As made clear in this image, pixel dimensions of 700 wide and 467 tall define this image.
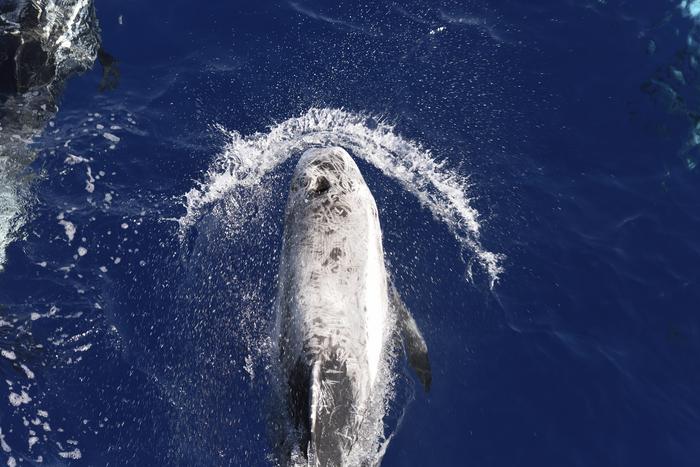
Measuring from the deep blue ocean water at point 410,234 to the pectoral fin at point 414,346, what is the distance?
0.42m

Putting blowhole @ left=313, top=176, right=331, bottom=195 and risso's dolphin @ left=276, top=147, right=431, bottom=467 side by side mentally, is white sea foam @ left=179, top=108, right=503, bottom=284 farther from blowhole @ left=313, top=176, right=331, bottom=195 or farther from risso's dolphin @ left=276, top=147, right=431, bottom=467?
blowhole @ left=313, top=176, right=331, bottom=195

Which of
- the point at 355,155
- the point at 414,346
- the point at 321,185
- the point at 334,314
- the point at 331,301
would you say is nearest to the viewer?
the point at 334,314

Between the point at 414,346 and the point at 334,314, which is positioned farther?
the point at 414,346

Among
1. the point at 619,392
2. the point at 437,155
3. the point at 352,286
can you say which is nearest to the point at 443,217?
the point at 437,155

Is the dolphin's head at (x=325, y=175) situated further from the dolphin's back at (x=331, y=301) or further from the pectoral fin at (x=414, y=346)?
the pectoral fin at (x=414, y=346)

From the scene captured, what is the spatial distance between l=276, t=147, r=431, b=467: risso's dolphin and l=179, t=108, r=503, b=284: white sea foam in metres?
2.09

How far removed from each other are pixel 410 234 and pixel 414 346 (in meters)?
2.91

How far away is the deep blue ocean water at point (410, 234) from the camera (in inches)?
474

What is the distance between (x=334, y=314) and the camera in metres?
11.0

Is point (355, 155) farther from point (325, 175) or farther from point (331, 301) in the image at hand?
point (331, 301)

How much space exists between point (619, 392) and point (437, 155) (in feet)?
21.0

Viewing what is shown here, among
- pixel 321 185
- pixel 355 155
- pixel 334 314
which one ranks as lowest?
pixel 334 314

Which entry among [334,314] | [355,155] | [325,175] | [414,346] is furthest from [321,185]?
[414,346]

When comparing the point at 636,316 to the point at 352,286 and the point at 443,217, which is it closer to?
the point at 443,217
